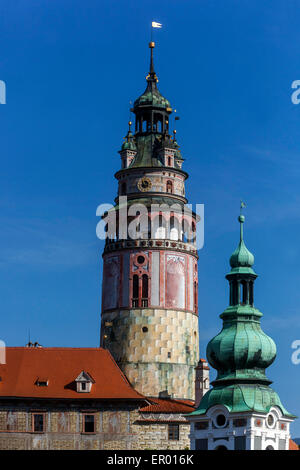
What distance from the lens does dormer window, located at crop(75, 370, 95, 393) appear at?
357ft

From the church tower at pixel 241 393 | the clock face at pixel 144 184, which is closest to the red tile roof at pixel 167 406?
the church tower at pixel 241 393

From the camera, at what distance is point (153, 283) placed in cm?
11762

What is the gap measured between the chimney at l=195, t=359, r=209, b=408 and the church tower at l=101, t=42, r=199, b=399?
10.2 feet

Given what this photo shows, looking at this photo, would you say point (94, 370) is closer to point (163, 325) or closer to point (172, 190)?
point (163, 325)

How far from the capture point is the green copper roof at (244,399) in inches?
3762

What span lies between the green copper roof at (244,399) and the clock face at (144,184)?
87.7ft

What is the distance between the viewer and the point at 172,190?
122 meters

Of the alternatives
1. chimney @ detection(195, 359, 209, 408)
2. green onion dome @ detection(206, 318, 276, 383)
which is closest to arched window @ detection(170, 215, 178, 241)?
chimney @ detection(195, 359, 209, 408)

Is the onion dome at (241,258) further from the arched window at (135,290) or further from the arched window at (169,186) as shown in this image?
the arched window at (169,186)

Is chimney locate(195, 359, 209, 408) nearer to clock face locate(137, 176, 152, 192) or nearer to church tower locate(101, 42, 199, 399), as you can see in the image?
church tower locate(101, 42, 199, 399)
